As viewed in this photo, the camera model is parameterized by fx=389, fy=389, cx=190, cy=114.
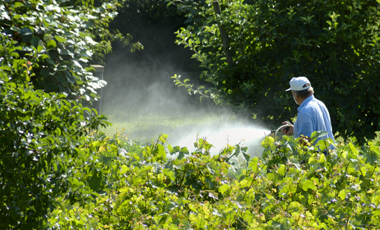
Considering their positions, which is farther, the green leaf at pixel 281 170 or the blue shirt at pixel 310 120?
the blue shirt at pixel 310 120

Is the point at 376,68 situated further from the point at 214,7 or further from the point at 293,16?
the point at 214,7

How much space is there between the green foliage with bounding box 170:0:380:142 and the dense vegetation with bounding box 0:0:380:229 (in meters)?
2.43

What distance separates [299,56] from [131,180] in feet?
11.2

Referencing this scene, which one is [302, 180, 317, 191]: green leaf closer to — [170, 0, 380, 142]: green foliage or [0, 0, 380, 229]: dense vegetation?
[0, 0, 380, 229]: dense vegetation

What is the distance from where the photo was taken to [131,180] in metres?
2.51

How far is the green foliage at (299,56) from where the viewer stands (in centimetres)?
514

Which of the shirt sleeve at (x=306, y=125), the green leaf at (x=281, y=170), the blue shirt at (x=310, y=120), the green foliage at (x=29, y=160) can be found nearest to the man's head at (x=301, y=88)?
the blue shirt at (x=310, y=120)

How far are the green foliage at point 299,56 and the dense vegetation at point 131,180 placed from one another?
2.43 m

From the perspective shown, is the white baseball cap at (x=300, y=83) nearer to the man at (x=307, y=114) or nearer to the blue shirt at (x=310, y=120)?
the man at (x=307, y=114)

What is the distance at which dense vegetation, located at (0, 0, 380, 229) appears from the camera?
1986 mm

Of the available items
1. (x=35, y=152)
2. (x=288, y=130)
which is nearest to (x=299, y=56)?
(x=288, y=130)

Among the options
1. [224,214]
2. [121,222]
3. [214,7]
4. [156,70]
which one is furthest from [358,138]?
[156,70]

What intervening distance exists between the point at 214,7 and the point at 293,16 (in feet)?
3.71

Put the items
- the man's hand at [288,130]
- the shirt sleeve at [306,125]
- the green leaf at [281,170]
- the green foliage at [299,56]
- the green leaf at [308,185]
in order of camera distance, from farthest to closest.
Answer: the green foliage at [299,56]
the man's hand at [288,130]
the shirt sleeve at [306,125]
the green leaf at [281,170]
the green leaf at [308,185]
